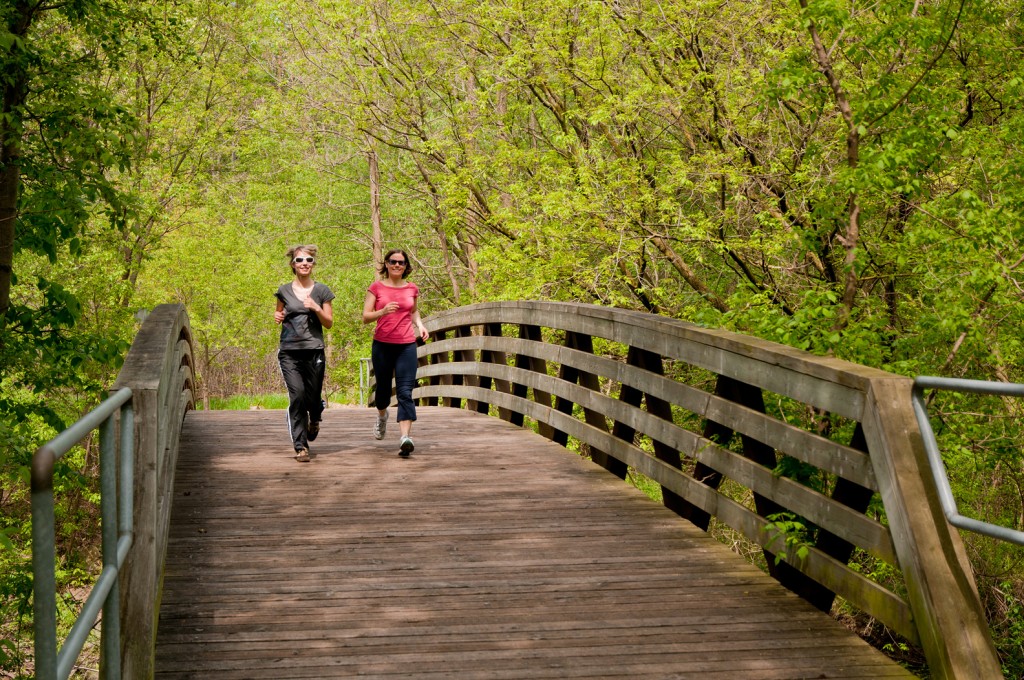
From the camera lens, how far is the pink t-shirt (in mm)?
8625

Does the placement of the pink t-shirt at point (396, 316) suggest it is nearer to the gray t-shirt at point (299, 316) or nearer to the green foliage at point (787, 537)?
the gray t-shirt at point (299, 316)

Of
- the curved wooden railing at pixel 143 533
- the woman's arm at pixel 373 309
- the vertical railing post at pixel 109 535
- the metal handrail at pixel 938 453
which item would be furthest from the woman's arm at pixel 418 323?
the vertical railing post at pixel 109 535

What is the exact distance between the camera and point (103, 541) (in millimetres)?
3188

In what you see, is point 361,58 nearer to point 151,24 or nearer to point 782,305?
point 151,24

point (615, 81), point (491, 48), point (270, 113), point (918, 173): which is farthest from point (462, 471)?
point (270, 113)

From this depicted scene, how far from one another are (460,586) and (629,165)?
10.4 metres

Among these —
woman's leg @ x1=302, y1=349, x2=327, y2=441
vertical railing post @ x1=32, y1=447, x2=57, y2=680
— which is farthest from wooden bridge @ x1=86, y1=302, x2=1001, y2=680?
vertical railing post @ x1=32, y1=447, x2=57, y2=680

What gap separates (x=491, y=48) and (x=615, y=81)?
2659mm

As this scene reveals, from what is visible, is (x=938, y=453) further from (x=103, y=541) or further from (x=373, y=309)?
(x=373, y=309)

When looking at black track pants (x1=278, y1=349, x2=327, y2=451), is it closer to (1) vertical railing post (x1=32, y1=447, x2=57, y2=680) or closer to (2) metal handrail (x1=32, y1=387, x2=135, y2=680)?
(2) metal handrail (x1=32, y1=387, x2=135, y2=680)

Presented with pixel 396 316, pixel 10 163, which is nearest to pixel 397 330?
pixel 396 316

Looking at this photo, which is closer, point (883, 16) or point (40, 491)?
point (40, 491)

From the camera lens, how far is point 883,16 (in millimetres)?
9602

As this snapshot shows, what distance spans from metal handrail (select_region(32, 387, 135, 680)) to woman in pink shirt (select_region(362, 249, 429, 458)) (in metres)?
4.99
